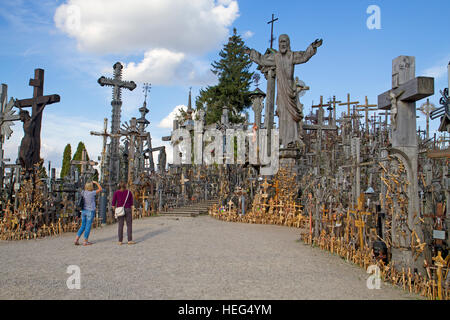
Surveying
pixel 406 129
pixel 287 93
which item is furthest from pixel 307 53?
pixel 406 129

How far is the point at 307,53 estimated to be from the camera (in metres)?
15.8

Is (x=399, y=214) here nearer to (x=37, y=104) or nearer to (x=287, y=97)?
(x=287, y=97)

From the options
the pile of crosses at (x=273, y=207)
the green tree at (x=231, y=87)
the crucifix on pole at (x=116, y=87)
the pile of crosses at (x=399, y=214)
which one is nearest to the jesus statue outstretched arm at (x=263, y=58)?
the pile of crosses at (x=273, y=207)

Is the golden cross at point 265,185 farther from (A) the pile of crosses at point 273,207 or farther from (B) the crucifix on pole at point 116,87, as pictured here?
(B) the crucifix on pole at point 116,87

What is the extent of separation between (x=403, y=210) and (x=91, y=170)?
13.8m

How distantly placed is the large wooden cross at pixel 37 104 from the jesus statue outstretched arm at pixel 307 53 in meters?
10.2

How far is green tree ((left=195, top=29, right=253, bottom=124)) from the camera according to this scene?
35.8 metres

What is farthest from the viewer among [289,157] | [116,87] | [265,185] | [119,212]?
[116,87]

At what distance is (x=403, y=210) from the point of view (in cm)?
598

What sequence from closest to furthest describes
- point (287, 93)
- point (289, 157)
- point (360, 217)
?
1. point (360, 217)
2. point (289, 157)
3. point (287, 93)

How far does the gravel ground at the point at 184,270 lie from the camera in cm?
506

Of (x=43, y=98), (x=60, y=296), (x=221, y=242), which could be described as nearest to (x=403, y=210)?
(x=221, y=242)

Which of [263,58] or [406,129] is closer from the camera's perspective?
[406,129]

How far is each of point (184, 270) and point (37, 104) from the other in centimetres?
883
